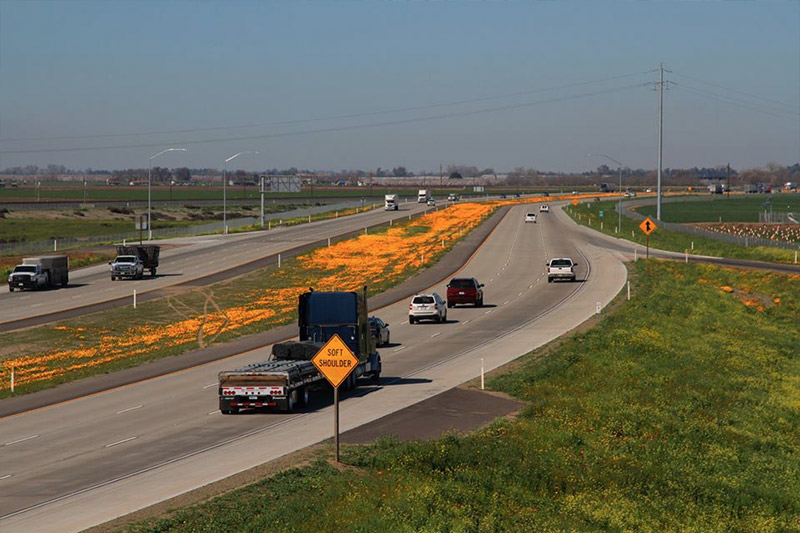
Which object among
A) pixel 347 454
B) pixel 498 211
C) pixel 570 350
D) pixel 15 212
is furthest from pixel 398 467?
pixel 15 212

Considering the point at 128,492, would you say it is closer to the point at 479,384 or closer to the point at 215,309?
the point at 479,384

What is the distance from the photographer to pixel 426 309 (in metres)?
56.9

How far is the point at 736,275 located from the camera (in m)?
79.8

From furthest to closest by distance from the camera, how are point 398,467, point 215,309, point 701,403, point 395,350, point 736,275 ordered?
point 736,275, point 215,309, point 395,350, point 701,403, point 398,467

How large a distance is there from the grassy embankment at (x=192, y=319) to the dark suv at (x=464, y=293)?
30.9 feet

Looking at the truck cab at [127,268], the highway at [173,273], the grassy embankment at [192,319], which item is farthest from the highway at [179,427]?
the truck cab at [127,268]

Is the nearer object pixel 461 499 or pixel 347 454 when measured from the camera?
pixel 461 499

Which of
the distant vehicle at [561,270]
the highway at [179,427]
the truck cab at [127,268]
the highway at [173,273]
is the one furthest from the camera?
the truck cab at [127,268]

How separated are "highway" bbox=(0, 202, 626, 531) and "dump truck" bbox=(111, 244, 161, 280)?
106ft

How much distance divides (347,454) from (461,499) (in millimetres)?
4789

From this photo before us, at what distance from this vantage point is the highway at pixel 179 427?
2311cm

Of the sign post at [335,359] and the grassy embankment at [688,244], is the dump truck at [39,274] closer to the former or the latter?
the grassy embankment at [688,244]

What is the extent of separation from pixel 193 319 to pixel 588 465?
39.4 meters

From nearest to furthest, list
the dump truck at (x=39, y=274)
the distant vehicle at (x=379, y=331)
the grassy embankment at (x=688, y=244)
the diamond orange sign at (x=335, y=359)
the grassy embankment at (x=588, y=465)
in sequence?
1. the grassy embankment at (x=588, y=465)
2. the diamond orange sign at (x=335, y=359)
3. the distant vehicle at (x=379, y=331)
4. the dump truck at (x=39, y=274)
5. the grassy embankment at (x=688, y=244)
